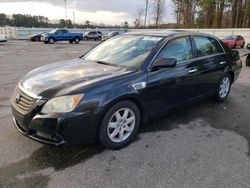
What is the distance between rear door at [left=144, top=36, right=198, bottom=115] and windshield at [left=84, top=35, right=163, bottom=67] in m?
0.23

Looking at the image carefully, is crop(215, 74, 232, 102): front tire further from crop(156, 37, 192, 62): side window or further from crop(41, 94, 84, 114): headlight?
crop(41, 94, 84, 114): headlight

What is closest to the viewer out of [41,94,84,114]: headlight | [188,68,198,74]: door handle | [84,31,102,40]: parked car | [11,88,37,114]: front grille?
[41,94,84,114]: headlight

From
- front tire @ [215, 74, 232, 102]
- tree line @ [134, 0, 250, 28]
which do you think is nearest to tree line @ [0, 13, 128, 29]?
tree line @ [134, 0, 250, 28]

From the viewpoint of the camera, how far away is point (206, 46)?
15.1 ft

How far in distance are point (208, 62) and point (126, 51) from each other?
167cm

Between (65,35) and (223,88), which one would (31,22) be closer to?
(65,35)

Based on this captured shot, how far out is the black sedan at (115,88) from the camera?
8.80 feet

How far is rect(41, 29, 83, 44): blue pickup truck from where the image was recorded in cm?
2657

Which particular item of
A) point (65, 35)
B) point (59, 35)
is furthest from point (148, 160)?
point (65, 35)

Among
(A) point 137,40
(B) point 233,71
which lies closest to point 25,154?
(A) point 137,40

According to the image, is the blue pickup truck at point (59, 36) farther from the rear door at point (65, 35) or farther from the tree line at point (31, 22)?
the tree line at point (31, 22)

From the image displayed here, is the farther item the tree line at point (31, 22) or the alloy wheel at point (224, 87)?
the tree line at point (31, 22)

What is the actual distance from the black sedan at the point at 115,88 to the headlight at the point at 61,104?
11 mm

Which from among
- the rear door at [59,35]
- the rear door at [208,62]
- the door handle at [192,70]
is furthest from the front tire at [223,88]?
the rear door at [59,35]
